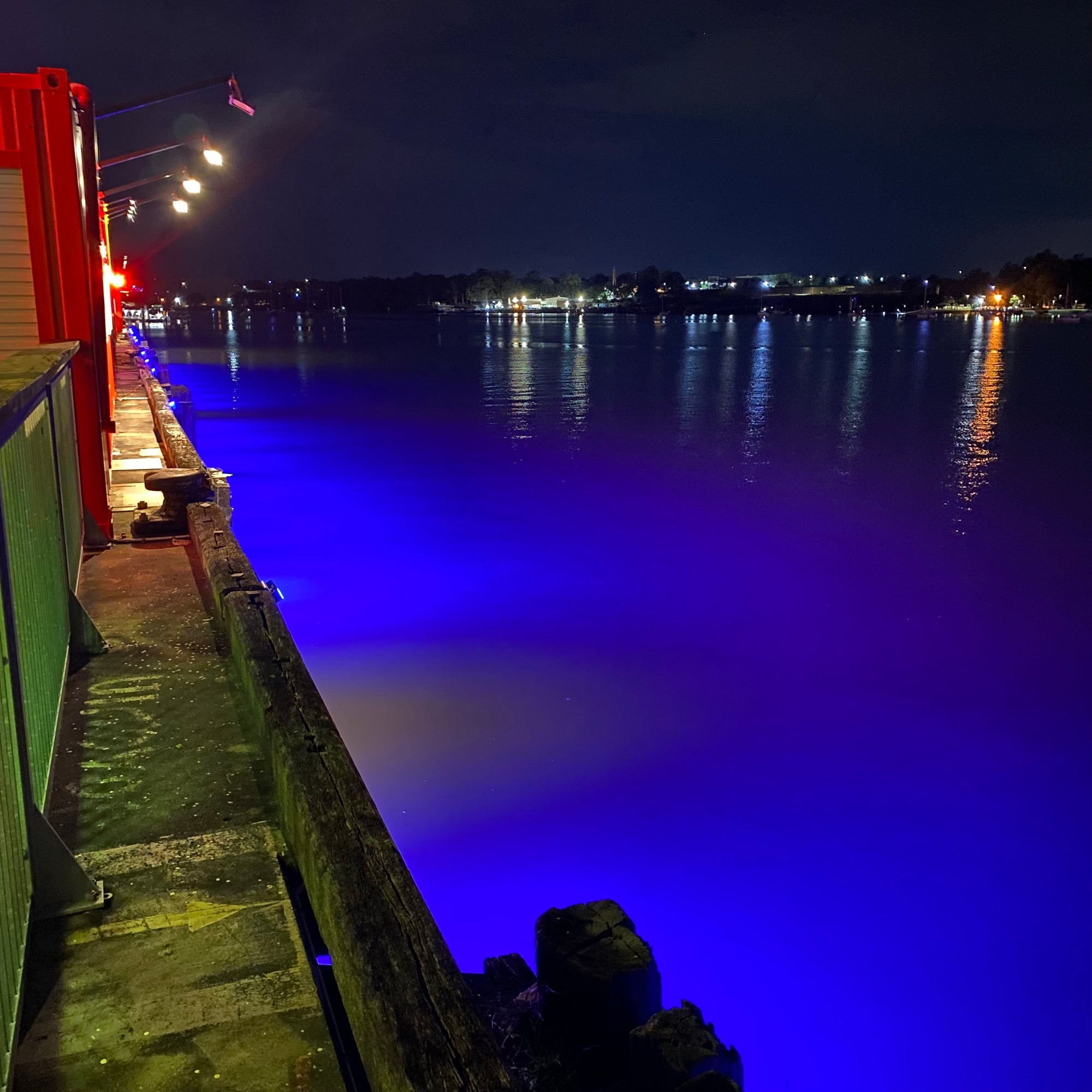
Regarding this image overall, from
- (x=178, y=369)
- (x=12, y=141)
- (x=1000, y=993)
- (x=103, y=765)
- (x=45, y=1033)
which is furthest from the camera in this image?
(x=178, y=369)

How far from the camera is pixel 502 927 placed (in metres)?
11.0

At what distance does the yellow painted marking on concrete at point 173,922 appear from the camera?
11.8ft

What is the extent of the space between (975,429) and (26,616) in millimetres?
43241

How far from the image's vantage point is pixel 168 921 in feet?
12.1

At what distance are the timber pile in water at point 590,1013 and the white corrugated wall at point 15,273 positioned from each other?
6306 mm

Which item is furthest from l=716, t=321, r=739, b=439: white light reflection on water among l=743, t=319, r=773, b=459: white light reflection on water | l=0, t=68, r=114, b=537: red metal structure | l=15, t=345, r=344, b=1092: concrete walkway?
l=15, t=345, r=344, b=1092: concrete walkway

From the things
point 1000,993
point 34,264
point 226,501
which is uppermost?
point 34,264

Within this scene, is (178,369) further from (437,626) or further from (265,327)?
(265,327)

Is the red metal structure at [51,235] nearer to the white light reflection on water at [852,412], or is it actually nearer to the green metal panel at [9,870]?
the green metal panel at [9,870]

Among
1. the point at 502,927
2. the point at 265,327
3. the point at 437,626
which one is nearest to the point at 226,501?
the point at 437,626

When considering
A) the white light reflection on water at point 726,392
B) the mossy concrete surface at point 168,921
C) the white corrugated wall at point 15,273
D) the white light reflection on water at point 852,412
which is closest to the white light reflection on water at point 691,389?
the white light reflection on water at point 726,392

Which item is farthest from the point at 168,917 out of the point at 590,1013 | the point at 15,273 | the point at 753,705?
the point at 753,705

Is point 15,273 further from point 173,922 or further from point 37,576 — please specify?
point 173,922

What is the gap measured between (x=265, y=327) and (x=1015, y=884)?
591 ft
